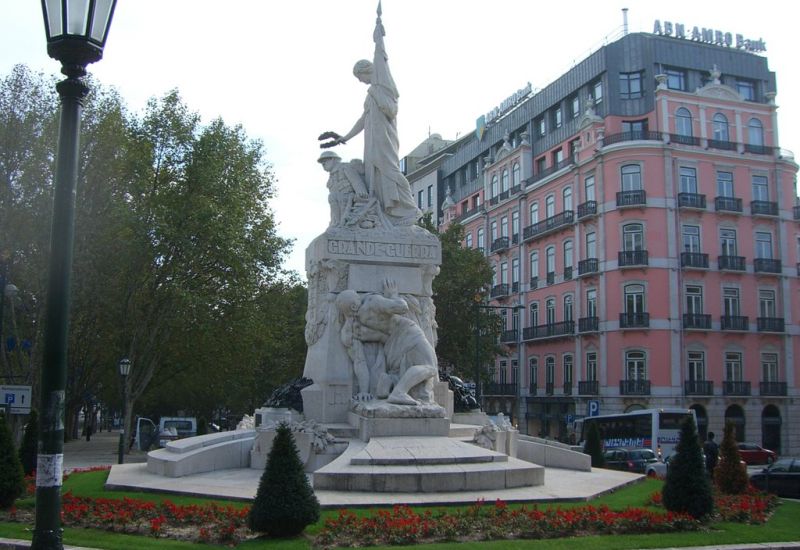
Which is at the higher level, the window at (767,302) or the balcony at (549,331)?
the window at (767,302)

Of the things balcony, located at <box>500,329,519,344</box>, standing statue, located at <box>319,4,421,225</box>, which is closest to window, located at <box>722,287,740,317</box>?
balcony, located at <box>500,329,519,344</box>

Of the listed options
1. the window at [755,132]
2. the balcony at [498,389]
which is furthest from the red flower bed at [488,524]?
the balcony at [498,389]

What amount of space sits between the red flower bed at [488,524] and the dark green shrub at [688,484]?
1.53 ft

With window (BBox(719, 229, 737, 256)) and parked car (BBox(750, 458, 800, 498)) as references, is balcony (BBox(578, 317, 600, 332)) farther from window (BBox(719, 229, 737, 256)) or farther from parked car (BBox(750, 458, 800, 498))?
parked car (BBox(750, 458, 800, 498))

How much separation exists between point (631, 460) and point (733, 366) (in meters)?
17.2

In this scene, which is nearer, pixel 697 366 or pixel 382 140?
pixel 382 140

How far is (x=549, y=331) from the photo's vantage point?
46.6 metres

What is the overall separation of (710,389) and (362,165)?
28.4 m

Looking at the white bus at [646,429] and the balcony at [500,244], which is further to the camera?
the balcony at [500,244]

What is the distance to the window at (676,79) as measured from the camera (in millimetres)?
43000

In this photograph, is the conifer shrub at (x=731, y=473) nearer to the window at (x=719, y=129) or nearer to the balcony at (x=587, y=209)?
the balcony at (x=587, y=209)

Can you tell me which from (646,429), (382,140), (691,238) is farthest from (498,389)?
(382,140)

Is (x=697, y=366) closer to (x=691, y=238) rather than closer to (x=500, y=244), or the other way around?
(x=691, y=238)

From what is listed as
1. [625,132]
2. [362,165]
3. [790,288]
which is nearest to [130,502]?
[362,165]
